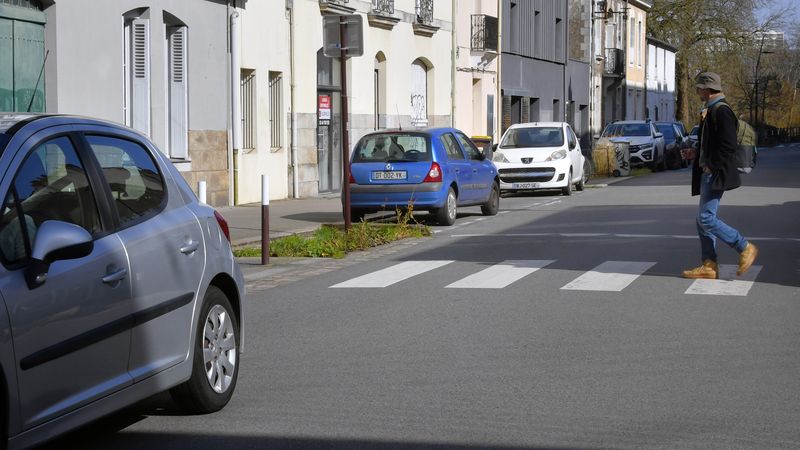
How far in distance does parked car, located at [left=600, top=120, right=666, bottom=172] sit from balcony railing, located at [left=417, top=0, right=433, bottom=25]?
10.5m

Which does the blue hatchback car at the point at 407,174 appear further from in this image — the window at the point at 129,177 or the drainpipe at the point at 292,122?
the window at the point at 129,177

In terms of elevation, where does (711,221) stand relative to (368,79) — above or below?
below

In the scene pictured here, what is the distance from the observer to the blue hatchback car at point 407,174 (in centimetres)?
2006

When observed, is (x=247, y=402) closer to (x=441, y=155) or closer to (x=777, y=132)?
(x=441, y=155)

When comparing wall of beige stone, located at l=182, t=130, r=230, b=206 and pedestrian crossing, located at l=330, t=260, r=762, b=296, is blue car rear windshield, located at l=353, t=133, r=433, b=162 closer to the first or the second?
wall of beige stone, located at l=182, t=130, r=230, b=206

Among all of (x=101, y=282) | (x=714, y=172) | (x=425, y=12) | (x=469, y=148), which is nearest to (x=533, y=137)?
(x=425, y=12)

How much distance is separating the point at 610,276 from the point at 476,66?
28664mm

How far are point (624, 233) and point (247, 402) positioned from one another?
11.5 metres

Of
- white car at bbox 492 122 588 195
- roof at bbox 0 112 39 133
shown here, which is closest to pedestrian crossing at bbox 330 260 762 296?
roof at bbox 0 112 39 133

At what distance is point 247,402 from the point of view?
705 cm

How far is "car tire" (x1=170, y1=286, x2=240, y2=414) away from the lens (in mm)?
6582

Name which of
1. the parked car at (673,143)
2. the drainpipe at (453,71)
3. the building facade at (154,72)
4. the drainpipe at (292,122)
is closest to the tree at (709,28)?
the parked car at (673,143)

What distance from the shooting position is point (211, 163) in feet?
77.7

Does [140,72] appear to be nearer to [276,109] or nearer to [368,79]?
[276,109]
